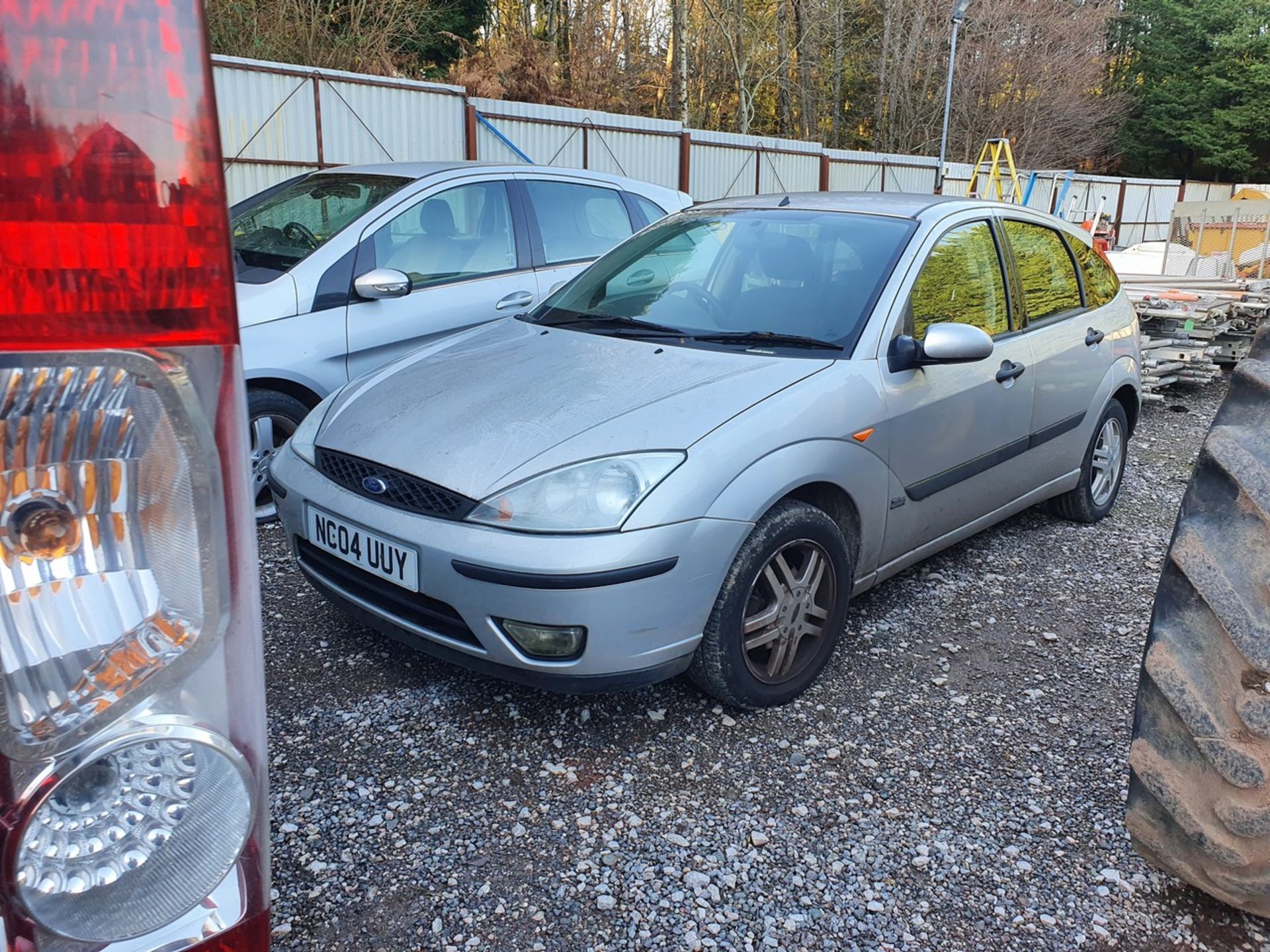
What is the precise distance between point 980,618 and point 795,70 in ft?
86.7

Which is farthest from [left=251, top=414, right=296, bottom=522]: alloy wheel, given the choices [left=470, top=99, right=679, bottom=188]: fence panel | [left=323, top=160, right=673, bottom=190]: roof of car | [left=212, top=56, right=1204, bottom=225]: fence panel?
[left=470, top=99, right=679, bottom=188]: fence panel

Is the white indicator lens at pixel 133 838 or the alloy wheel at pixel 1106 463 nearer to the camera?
the white indicator lens at pixel 133 838

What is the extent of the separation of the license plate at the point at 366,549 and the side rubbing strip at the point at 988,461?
66.4 inches

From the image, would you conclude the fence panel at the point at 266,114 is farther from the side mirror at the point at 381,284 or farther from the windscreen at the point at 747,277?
the windscreen at the point at 747,277

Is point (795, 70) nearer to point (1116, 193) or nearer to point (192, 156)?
point (1116, 193)

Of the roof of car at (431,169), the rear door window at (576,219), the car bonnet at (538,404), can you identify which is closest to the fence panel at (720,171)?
the rear door window at (576,219)

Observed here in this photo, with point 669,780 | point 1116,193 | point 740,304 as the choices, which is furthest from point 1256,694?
point 1116,193

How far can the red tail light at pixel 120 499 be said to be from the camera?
0.73 metres

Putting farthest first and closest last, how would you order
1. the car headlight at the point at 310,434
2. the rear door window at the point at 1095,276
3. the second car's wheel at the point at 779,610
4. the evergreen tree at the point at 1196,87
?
the evergreen tree at the point at 1196,87 < the rear door window at the point at 1095,276 < the car headlight at the point at 310,434 < the second car's wheel at the point at 779,610

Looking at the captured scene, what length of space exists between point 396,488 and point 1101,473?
11.8 feet

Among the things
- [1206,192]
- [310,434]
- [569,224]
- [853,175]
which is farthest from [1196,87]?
[310,434]

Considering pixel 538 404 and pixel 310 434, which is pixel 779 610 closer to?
pixel 538 404

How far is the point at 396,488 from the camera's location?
9.36 ft

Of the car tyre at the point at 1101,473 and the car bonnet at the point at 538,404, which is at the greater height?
the car bonnet at the point at 538,404
